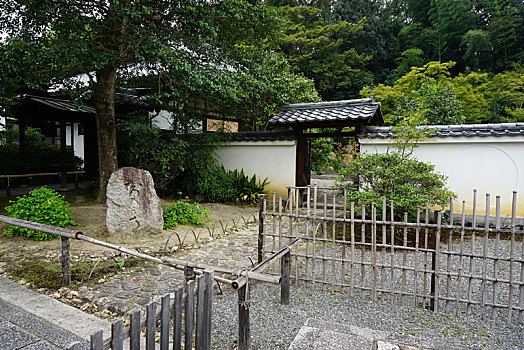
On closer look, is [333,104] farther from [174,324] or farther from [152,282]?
[174,324]

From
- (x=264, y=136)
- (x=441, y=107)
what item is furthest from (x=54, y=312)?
(x=441, y=107)

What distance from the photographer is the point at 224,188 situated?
428 inches

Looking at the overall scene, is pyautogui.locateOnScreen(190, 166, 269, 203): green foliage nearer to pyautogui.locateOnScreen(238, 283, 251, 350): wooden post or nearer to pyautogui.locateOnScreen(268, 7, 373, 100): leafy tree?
pyautogui.locateOnScreen(238, 283, 251, 350): wooden post

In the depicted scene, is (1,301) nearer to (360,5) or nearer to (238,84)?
(238,84)

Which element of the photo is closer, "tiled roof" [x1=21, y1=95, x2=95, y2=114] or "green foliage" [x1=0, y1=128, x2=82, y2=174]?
"tiled roof" [x1=21, y1=95, x2=95, y2=114]

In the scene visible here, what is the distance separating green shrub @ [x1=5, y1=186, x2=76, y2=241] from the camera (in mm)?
5957

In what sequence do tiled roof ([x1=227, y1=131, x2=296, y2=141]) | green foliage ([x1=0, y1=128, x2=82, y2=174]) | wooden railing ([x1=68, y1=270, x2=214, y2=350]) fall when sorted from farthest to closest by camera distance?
green foliage ([x1=0, y1=128, x2=82, y2=174]) < tiled roof ([x1=227, y1=131, x2=296, y2=141]) < wooden railing ([x1=68, y1=270, x2=214, y2=350])

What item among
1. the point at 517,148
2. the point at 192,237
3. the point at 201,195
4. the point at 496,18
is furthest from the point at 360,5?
the point at 192,237

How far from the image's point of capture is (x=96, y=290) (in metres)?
4.03

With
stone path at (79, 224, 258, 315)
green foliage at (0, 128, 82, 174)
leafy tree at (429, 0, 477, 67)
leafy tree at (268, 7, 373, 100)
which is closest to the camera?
stone path at (79, 224, 258, 315)

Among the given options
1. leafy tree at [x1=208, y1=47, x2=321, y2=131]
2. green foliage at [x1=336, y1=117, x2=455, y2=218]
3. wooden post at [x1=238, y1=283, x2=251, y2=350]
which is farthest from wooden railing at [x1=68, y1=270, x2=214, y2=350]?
leafy tree at [x1=208, y1=47, x2=321, y2=131]

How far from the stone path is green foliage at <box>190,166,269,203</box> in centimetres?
427

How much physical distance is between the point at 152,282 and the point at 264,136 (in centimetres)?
792

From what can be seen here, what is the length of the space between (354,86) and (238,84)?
1679cm
